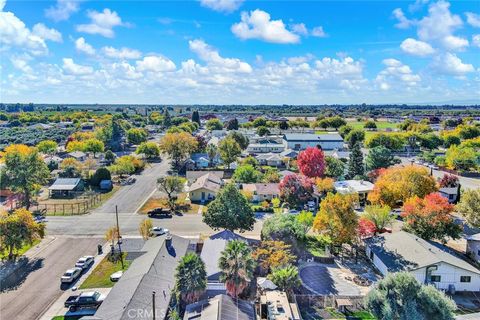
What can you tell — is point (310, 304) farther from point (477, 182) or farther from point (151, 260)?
point (477, 182)

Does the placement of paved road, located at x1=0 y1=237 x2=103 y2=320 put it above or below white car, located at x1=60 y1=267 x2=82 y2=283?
below

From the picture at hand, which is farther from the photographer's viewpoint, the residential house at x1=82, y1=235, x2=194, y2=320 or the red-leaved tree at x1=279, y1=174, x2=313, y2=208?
the red-leaved tree at x1=279, y1=174, x2=313, y2=208

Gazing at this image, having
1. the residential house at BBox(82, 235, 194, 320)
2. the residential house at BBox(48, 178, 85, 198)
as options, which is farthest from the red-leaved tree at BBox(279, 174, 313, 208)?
the residential house at BBox(48, 178, 85, 198)

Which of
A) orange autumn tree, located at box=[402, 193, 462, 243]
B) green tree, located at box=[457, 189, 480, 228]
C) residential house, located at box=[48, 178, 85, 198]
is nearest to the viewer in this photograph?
orange autumn tree, located at box=[402, 193, 462, 243]

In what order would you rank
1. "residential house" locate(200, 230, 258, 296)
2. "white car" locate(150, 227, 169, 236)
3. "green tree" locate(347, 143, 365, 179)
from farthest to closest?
1. "green tree" locate(347, 143, 365, 179)
2. "white car" locate(150, 227, 169, 236)
3. "residential house" locate(200, 230, 258, 296)

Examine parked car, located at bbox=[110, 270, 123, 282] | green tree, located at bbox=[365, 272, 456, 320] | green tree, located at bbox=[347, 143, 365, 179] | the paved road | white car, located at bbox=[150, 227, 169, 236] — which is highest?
green tree, located at bbox=[347, 143, 365, 179]

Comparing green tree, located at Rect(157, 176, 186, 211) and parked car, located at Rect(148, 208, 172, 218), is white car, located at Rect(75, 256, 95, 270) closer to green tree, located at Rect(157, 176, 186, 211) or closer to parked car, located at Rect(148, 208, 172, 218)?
parked car, located at Rect(148, 208, 172, 218)

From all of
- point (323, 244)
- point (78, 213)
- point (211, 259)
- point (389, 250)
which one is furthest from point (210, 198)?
point (389, 250)

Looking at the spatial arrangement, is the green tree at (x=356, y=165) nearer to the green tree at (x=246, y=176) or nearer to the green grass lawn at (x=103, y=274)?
the green tree at (x=246, y=176)

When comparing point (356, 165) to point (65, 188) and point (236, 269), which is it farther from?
point (65, 188)
